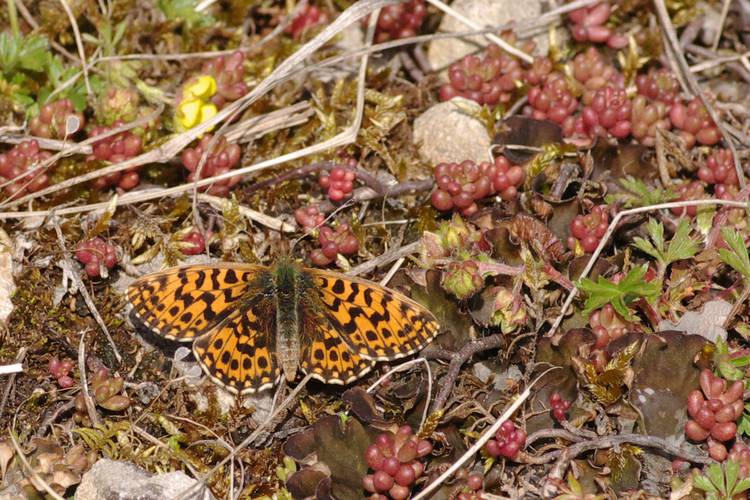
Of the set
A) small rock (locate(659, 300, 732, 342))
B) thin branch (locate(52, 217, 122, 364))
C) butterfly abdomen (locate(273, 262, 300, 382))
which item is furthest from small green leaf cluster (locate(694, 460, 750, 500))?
thin branch (locate(52, 217, 122, 364))

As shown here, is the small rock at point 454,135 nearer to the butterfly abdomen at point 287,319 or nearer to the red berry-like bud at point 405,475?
the butterfly abdomen at point 287,319

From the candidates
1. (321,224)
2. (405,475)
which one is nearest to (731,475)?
(405,475)

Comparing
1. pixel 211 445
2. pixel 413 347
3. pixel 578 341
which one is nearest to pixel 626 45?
pixel 578 341

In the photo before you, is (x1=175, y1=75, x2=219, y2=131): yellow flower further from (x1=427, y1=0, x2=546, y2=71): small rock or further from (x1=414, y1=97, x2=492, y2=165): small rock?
(x1=427, y1=0, x2=546, y2=71): small rock

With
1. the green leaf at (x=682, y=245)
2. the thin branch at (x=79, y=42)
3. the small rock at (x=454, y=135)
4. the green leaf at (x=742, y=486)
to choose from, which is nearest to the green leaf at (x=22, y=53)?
the thin branch at (x=79, y=42)

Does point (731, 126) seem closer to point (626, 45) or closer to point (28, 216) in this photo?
point (626, 45)

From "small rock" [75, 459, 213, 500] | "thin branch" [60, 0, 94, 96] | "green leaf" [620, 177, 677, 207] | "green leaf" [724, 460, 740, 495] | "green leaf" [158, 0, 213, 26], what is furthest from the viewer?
"green leaf" [158, 0, 213, 26]
